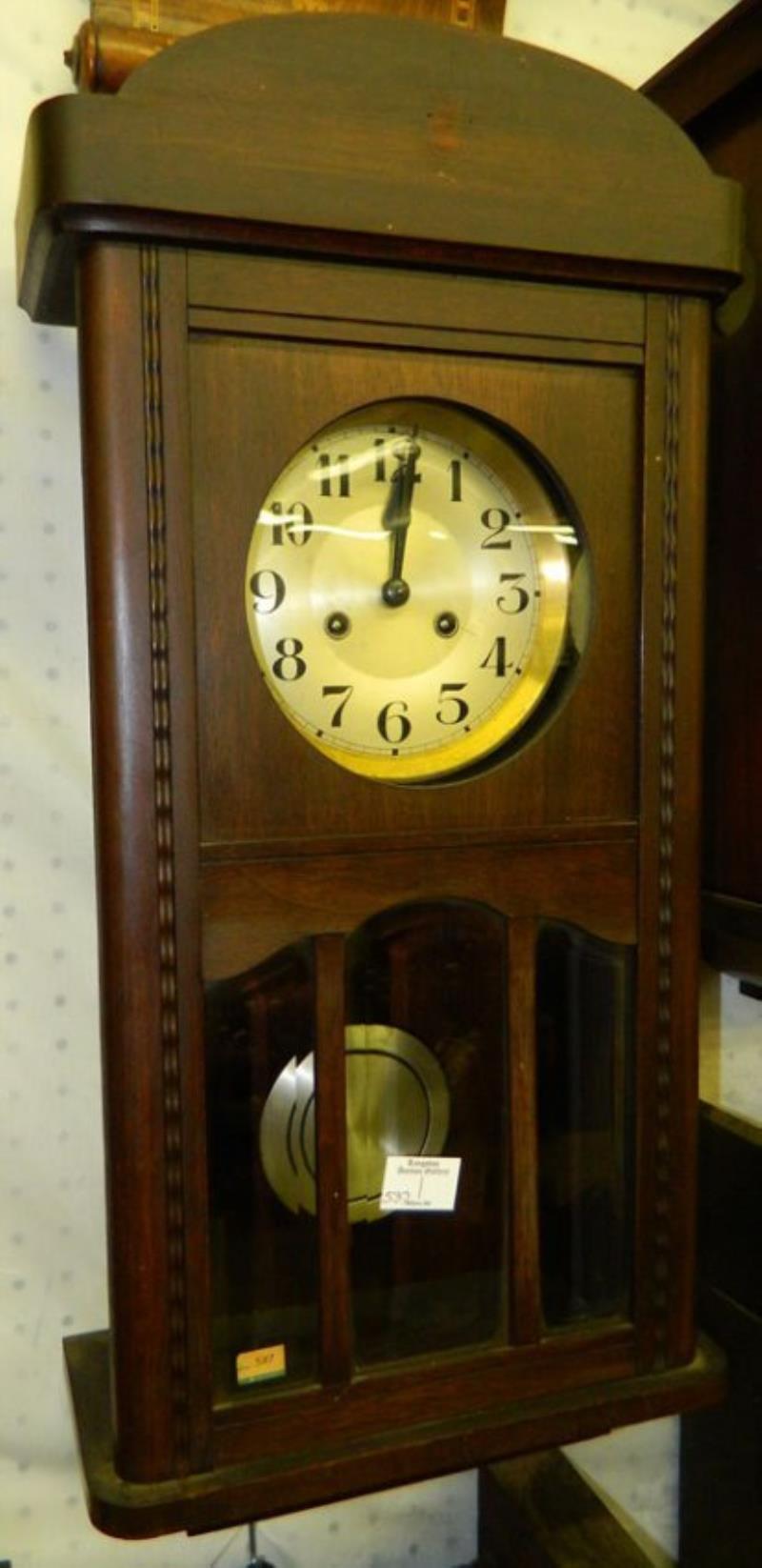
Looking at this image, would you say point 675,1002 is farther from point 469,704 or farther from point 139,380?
point 139,380

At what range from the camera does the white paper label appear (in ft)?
2.58

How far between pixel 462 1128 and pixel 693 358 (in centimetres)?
53

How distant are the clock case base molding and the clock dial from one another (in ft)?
1.34

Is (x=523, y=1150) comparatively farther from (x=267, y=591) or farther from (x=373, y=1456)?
(x=267, y=591)

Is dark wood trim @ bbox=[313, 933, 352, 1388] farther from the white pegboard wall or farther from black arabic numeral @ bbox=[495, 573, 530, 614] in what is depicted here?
the white pegboard wall

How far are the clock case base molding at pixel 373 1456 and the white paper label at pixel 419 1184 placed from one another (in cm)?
13

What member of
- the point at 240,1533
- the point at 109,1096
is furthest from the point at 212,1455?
the point at 240,1533

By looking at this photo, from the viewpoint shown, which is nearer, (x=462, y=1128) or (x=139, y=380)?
(x=139, y=380)

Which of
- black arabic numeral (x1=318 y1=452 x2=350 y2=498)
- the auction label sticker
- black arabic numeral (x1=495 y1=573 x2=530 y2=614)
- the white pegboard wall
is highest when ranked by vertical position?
the white pegboard wall

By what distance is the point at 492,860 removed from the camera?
0.74 metres

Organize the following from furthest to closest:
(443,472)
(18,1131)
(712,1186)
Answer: (712,1186) < (18,1131) < (443,472)

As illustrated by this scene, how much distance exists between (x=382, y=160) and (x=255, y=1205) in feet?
2.06

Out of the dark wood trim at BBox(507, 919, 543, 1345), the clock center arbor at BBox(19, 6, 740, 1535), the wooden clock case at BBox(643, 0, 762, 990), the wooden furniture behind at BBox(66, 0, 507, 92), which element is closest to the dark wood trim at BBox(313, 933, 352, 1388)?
the clock center arbor at BBox(19, 6, 740, 1535)

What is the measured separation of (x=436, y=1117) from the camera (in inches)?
31.8
